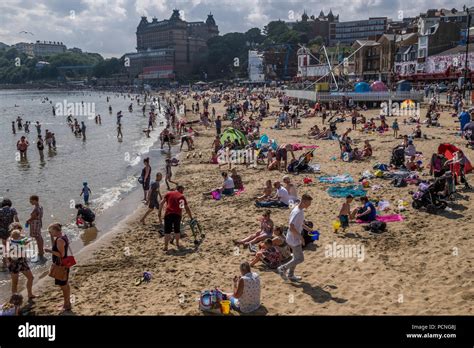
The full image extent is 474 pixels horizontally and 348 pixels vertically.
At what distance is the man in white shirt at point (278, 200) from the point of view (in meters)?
11.8

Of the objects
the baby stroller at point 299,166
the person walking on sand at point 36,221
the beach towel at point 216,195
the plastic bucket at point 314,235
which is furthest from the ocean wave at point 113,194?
the plastic bucket at point 314,235

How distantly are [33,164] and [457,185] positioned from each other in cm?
1974

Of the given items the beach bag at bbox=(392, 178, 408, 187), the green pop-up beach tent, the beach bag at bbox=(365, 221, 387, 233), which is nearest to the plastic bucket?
the beach bag at bbox=(365, 221, 387, 233)

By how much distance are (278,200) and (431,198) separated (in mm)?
3784

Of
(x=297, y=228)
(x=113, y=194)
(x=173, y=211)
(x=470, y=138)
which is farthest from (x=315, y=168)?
(x=297, y=228)

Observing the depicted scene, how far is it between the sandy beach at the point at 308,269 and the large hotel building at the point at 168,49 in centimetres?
13766

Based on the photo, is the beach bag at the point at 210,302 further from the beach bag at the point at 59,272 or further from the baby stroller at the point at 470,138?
the baby stroller at the point at 470,138

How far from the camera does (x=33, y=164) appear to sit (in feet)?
75.3

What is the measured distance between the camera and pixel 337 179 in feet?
47.3

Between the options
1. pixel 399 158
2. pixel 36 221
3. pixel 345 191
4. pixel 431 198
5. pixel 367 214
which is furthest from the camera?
pixel 399 158

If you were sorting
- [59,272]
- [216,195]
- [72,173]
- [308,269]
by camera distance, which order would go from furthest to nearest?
[72,173]
[216,195]
[308,269]
[59,272]

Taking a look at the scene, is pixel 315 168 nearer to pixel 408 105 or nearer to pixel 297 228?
pixel 297 228
